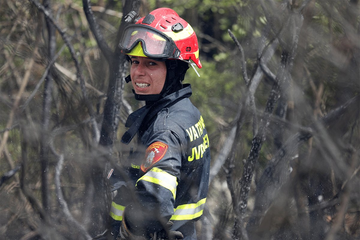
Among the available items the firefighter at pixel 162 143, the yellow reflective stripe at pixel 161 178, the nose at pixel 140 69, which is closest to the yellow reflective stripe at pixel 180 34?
the firefighter at pixel 162 143

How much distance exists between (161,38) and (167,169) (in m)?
0.75

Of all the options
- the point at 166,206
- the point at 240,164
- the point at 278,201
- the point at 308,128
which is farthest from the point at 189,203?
the point at 240,164

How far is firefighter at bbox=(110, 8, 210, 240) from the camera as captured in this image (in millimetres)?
2125

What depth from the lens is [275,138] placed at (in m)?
4.29

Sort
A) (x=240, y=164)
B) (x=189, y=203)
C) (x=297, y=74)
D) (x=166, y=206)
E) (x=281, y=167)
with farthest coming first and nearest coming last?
(x=240, y=164), (x=297, y=74), (x=281, y=167), (x=189, y=203), (x=166, y=206)

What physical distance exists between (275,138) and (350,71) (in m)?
0.98

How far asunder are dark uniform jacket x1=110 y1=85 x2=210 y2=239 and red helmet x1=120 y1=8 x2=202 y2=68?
0.71ft

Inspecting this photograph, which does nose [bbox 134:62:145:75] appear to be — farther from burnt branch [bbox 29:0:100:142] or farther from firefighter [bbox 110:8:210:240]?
burnt branch [bbox 29:0:100:142]

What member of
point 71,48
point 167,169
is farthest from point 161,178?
point 71,48

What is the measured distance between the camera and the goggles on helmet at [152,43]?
8.00 ft

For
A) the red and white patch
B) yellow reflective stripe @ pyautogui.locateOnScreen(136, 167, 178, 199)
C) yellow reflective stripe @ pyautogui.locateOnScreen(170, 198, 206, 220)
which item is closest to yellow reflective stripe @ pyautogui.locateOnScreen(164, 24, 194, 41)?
the red and white patch

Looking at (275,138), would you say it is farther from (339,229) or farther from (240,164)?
(339,229)

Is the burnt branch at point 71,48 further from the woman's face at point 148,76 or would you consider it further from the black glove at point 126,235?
the black glove at point 126,235

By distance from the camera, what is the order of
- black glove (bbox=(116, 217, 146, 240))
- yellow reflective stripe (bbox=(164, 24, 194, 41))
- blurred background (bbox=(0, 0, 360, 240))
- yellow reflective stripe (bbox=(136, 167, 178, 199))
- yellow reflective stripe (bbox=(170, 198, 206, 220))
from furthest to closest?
blurred background (bbox=(0, 0, 360, 240)) → yellow reflective stripe (bbox=(164, 24, 194, 41)) → yellow reflective stripe (bbox=(170, 198, 206, 220)) → black glove (bbox=(116, 217, 146, 240)) → yellow reflective stripe (bbox=(136, 167, 178, 199))
